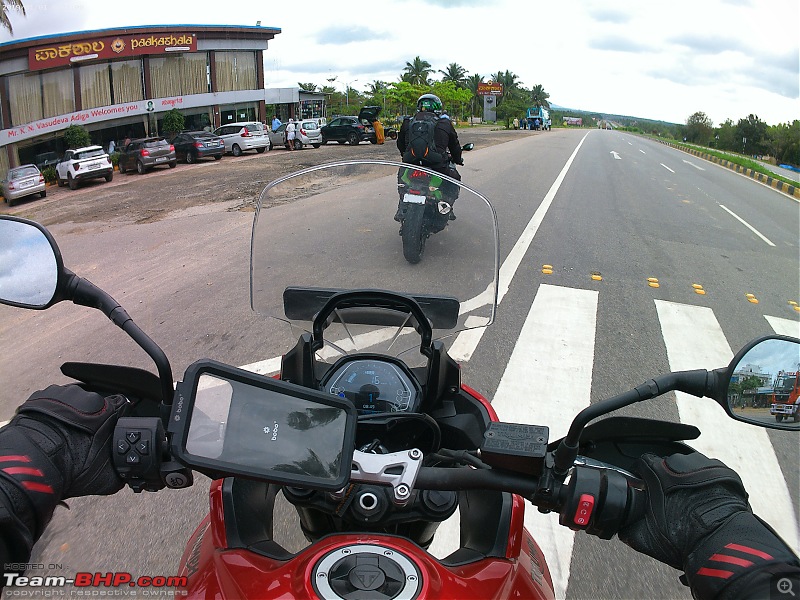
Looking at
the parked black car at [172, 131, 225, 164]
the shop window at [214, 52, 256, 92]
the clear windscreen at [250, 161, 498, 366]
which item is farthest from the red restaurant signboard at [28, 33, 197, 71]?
the clear windscreen at [250, 161, 498, 366]

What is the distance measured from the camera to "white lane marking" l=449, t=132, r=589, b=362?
206 inches

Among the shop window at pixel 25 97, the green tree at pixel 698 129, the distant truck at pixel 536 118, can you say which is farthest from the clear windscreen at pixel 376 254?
the green tree at pixel 698 129

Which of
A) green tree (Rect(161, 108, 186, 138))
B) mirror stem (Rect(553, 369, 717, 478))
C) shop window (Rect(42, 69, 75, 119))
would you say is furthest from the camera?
green tree (Rect(161, 108, 186, 138))

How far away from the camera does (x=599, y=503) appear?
4.35ft

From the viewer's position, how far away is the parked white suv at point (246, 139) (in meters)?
28.2

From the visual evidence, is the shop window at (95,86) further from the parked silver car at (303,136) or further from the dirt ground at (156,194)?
the dirt ground at (156,194)

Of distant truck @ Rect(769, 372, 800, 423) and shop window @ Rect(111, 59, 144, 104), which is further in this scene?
shop window @ Rect(111, 59, 144, 104)

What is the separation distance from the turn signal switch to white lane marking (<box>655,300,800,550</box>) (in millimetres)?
2787

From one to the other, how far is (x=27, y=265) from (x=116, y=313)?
1.07 feet

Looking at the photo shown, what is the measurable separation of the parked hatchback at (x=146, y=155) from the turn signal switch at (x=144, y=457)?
78.0 ft

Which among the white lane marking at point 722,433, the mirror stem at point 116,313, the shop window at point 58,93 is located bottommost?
the white lane marking at point 722,433

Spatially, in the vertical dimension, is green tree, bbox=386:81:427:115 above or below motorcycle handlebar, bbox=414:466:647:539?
above

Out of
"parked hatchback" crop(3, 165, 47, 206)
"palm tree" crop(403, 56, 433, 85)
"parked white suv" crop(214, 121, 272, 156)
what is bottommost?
"parked hatchback" crop(3, 165, 47, 206)

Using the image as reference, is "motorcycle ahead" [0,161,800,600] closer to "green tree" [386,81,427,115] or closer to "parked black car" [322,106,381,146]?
"parked black car" [322,106,381,146]
